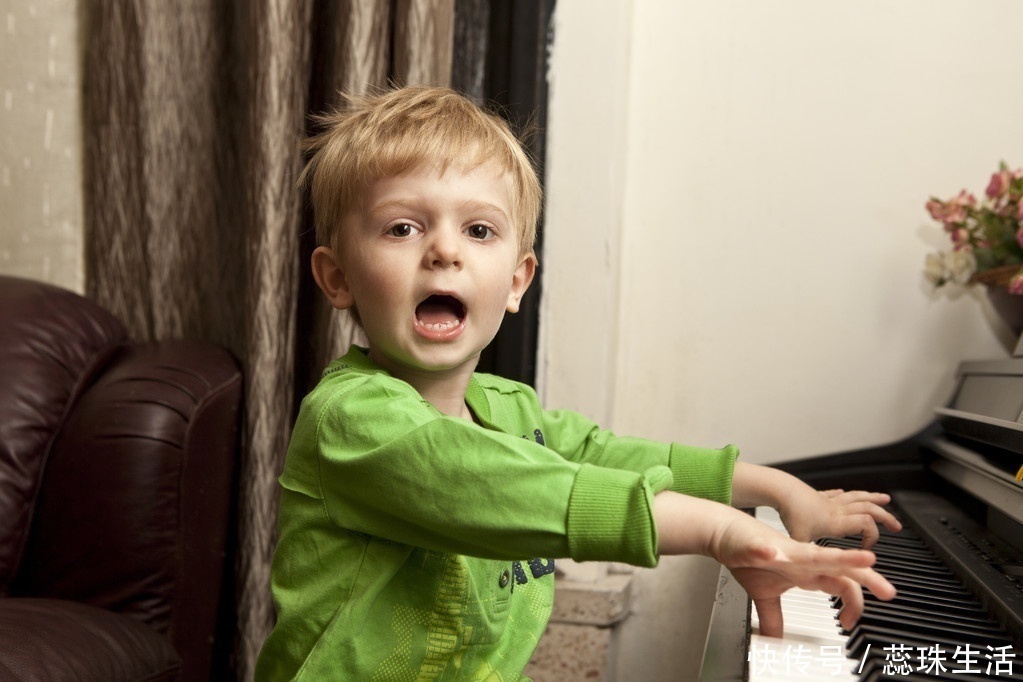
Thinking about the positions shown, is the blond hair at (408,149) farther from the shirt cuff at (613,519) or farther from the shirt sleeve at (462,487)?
the shirt cuff at (613,519)

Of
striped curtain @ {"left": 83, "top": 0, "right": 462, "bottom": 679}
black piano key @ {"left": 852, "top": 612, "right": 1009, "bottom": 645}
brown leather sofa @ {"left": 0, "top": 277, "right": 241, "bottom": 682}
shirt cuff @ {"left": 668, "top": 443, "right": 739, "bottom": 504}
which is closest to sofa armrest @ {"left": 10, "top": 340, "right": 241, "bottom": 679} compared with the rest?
brown leather sofa @ {"left": 0, "top": 277, "right": 241, "bottom": 682}

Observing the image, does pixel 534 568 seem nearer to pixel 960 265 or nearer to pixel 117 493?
pixel 117 493

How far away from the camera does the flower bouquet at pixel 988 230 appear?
1418 millimetres

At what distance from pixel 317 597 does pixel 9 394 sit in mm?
769

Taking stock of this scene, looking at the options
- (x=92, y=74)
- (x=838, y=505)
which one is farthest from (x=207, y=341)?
(x=838, y=505)

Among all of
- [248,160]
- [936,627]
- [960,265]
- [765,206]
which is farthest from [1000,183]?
[248,160]

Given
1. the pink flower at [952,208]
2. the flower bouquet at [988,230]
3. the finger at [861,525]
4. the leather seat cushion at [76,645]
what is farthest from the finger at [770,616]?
the pink flower at [952,208]

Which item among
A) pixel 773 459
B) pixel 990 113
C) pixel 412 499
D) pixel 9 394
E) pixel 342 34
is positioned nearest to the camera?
pixel 412 499

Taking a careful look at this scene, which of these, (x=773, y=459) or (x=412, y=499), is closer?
(x=412, y=499)

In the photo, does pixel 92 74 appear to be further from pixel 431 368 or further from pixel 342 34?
pixel 431 368

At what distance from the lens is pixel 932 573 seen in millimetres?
978

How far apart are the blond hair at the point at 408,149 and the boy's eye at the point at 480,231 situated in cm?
6

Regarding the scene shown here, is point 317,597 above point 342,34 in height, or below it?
below

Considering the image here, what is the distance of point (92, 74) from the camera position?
1.71 metres
